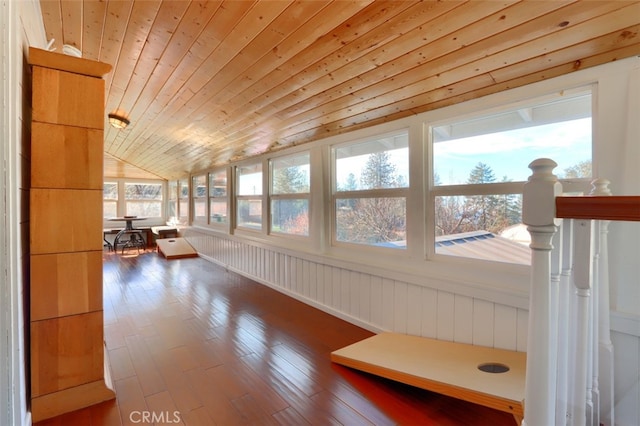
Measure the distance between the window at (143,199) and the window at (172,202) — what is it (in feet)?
0.95

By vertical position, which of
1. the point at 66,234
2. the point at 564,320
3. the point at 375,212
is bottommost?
the point at 564,320

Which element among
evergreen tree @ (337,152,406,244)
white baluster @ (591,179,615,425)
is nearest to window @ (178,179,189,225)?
evergreen tree @ (337,152,406,244)

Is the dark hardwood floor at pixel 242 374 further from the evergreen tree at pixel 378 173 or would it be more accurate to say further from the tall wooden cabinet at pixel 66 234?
the evergreen tree at pixel 378 173

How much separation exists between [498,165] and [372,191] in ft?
3.72

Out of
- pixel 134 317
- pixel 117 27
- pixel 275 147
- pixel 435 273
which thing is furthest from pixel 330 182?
pixel 134 317

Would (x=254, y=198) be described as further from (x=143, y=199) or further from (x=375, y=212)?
(x=143, y=199)

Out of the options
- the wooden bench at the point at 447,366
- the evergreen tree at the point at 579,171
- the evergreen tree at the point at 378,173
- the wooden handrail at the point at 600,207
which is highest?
the evergreen tree at the point at 378,173

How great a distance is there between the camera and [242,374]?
2.11 metres

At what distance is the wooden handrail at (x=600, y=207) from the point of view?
23.6 inches

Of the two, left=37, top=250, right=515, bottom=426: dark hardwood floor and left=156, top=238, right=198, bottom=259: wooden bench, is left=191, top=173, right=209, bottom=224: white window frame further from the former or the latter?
left=37, top=250, right=515, bottom=426: dark hardwood floor

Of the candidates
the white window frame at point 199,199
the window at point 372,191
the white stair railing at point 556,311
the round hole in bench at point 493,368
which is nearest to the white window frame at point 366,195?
the window at point 372,191

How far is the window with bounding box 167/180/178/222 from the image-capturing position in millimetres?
8758

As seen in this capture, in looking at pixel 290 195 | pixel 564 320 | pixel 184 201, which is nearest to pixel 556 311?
pixel 564 320

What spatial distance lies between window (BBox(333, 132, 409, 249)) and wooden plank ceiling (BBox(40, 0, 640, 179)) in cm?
29
